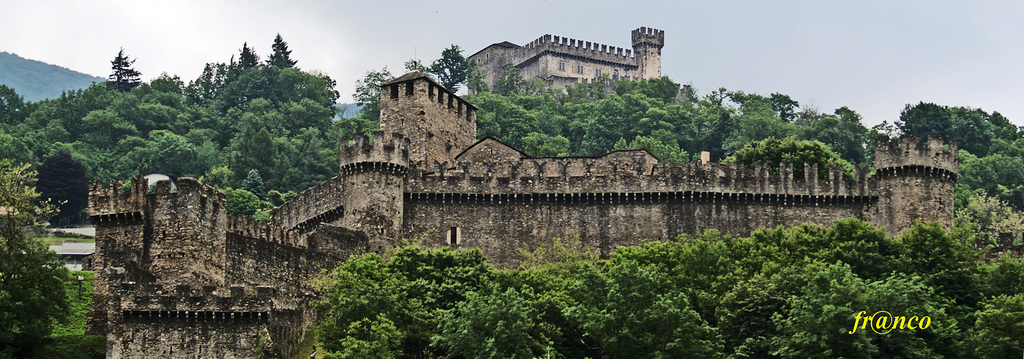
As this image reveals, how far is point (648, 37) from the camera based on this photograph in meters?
131

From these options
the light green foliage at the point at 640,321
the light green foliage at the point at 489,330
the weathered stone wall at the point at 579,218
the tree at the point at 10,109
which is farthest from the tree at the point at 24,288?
the tree at the point at 10,109

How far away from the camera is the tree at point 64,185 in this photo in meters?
92.3

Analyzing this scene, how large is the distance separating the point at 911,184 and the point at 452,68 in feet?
214

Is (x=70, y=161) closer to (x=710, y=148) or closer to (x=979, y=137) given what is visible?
(x=710, y=148)

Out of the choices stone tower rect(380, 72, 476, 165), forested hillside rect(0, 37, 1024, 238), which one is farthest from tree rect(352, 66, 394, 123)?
stone tower rect(380, 72, 476, 165)

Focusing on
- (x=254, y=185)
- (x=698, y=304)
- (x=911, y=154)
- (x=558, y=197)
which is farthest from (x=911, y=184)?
(x=254, y=185)

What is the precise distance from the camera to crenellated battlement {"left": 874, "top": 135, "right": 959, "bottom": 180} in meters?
59.2

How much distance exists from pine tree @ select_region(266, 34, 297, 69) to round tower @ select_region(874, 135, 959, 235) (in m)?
73.0

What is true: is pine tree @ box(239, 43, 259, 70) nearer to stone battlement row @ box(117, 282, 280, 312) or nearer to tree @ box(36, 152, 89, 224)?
tree @ box(36, 152, 89, 224)

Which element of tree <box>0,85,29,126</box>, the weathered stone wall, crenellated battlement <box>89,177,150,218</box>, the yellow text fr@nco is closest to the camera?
the yellow text fr@nco

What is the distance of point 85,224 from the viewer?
9500 centimetres

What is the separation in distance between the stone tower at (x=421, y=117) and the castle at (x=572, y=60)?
61487 mm

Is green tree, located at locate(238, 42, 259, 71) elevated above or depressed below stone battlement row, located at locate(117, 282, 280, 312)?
above

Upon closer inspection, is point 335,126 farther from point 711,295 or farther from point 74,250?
point 711,295
